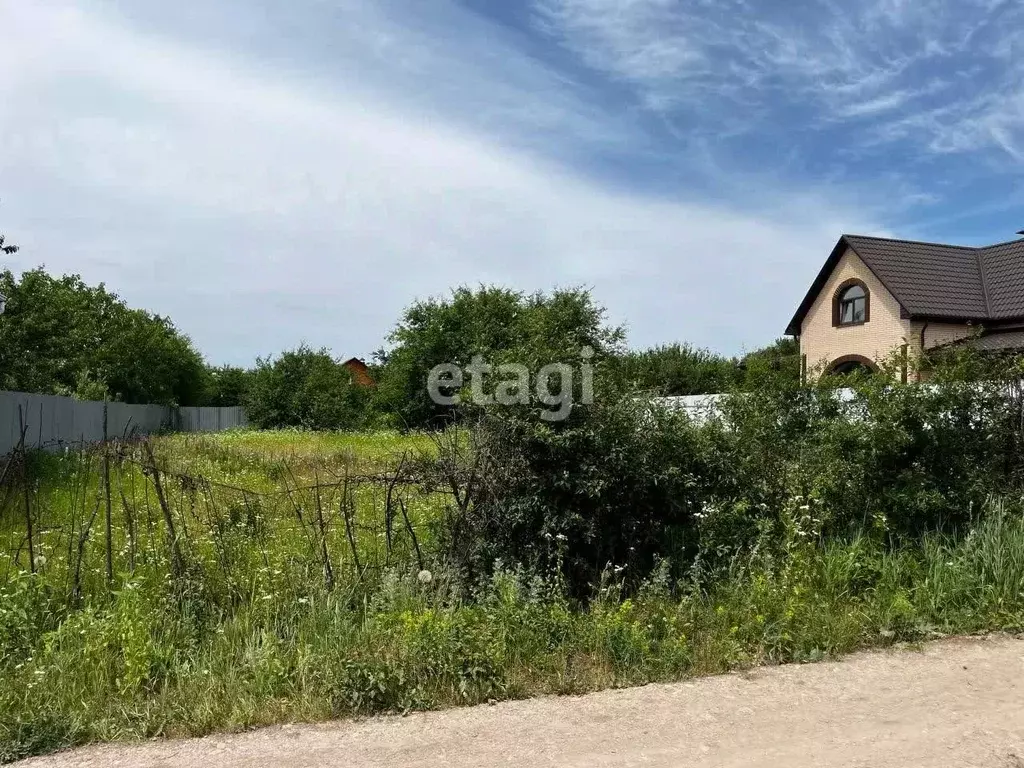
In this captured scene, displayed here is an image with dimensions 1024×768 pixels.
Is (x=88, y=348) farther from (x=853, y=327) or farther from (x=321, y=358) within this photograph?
(x=853, y=327)

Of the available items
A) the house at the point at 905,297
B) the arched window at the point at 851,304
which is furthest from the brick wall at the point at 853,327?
the arched window at the point at 851,304

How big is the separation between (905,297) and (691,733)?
26.5 metres

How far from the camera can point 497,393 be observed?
20.3ft

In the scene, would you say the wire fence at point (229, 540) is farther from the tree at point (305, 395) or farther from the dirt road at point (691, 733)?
the tree at point (305, 395)

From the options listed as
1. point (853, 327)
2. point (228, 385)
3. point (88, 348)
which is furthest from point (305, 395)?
point (853, 327)

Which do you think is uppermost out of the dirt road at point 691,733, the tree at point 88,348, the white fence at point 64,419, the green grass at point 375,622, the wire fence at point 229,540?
the tree at point 88,348

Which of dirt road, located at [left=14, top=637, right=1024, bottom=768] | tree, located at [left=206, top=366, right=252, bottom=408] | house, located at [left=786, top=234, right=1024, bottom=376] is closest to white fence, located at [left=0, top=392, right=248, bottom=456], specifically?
dirt road, located at [left=14, top=637, right=1024, bottom=768]

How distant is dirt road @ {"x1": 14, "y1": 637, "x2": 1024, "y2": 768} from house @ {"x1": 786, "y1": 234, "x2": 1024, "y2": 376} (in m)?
23.6

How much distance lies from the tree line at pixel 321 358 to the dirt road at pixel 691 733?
2.78 metres

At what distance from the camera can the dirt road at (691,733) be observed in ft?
12.2

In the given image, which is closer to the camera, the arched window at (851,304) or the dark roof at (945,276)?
the dark roof at (945,276)

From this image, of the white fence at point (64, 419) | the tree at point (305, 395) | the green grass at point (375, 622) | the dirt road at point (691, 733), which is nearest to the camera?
the dirt road at point (691, 733)

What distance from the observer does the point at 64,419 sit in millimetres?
20922

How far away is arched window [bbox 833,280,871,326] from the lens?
28438 millimetres
